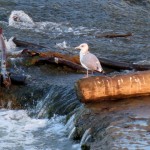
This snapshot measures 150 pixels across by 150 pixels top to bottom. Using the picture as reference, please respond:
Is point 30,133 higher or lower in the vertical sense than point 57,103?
lower

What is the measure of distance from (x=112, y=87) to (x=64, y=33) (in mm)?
8631

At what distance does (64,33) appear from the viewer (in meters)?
18.5

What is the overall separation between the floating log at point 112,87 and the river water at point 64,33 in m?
0.85

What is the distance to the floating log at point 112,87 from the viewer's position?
9.91m

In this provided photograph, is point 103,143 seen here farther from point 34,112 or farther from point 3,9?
point 3,9

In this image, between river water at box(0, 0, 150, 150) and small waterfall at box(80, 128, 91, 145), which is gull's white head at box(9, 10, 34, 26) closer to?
river water at box(0, 0, 150, 150)

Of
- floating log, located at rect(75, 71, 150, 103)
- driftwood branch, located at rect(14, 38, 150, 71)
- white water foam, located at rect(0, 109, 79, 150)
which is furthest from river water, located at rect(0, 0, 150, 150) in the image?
floating log, located at rect(75, 71, 150, 103)

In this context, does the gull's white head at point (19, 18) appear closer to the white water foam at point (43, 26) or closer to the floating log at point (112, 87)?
the white water foam at point (43, 26)

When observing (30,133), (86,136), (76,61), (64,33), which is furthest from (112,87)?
(64,33)

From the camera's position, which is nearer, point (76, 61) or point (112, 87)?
point (112, 87)

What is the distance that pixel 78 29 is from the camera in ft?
62.7

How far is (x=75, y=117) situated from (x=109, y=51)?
628 cm

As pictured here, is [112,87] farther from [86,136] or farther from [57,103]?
[57,103]

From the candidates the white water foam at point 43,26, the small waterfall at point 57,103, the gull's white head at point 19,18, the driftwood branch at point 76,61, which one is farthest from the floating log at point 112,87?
the gull's white head at point 19,18
